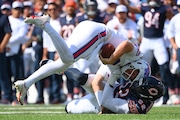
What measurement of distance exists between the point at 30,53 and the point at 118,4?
2.06 m

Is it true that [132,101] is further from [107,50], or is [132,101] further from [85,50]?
[85,50]

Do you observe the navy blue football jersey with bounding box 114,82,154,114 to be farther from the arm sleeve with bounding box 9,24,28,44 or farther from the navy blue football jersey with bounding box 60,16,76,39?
the arm sleeve with bounding box 9,24,28,44

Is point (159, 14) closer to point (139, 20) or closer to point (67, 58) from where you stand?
point (139, 20)

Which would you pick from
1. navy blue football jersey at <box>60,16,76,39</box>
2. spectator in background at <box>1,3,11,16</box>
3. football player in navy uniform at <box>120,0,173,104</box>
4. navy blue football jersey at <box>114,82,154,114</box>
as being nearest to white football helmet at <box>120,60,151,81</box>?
navy blue football jersey at <box>114,82,154,114</box>

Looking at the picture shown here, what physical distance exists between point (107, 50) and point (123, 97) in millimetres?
597

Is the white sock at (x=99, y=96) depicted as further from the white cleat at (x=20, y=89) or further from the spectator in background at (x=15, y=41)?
the spectator in background at (x=15, y=41)

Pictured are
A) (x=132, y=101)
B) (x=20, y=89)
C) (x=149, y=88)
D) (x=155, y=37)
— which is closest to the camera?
(x=20, y=89)

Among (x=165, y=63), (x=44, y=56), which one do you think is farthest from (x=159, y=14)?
(x=44, y=56)

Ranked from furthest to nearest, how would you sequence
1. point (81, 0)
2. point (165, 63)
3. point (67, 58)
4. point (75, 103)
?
point (81, 0) → point (165, 63) → point (75, 103) → point (67, 58)

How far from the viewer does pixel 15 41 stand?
12680 millimetres

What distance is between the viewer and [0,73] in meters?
12.1

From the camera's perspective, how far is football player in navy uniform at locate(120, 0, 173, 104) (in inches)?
476

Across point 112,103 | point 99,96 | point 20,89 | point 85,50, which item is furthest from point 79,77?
point 20,89

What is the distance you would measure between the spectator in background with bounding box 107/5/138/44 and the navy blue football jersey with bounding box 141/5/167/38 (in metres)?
0.25
